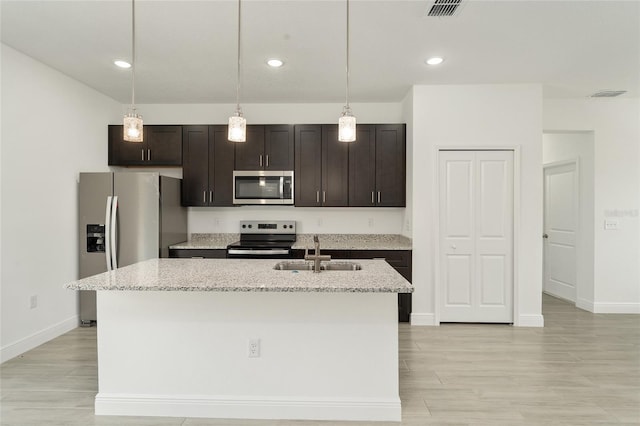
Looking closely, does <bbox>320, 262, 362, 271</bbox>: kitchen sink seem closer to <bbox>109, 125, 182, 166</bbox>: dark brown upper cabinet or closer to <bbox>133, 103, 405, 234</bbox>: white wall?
<bbox>133, 103, 405, 234</bbox>: white wall

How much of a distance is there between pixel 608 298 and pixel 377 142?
3559mm

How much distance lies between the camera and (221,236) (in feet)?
16.3

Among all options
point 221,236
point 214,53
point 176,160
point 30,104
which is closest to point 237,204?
point 221,236

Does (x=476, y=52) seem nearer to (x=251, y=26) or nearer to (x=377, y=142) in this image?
(x=377, y=142)

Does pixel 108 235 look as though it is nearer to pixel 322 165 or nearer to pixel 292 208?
pixel 292 208

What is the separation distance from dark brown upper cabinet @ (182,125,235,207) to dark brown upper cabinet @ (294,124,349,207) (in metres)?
0.88

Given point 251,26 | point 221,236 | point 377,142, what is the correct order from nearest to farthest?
point 251,26
point 377,142
point 221,236

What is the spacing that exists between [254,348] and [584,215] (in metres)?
4.77

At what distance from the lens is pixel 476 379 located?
2.87m

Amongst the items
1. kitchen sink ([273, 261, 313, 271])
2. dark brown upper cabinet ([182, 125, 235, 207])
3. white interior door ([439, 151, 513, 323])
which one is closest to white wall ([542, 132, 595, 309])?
white interior door ([439, 151, 513, 323])

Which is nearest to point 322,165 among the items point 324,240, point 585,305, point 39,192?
point 324,240

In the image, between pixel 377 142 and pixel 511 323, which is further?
pixel 377 142

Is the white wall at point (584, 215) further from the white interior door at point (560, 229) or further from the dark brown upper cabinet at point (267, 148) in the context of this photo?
the dark brown upper cabinet at point (267, 148)

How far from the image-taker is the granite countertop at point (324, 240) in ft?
14.5
